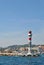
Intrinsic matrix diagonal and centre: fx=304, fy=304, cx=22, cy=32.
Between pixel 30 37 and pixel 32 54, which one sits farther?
pixel 32 54

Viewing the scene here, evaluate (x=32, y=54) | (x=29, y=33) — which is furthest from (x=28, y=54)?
(x=29, y=33)

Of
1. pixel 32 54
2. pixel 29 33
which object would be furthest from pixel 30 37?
pixel 32 54

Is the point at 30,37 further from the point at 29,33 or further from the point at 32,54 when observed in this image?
the point at 32,54

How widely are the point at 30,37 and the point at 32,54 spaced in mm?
15767

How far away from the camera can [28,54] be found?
113 meters

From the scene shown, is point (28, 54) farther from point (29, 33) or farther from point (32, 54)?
point (29, 33)

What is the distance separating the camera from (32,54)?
11231 centimetres

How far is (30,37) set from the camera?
322 ft

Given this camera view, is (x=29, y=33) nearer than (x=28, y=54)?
Yes

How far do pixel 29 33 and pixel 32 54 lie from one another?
1443 centimetres

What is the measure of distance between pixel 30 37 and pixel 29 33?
8.54 feet

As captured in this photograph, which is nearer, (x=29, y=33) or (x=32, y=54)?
(x=29, y=33)

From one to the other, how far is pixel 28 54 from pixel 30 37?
1614cm

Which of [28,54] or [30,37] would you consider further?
[28,54]
